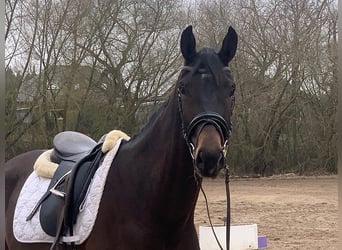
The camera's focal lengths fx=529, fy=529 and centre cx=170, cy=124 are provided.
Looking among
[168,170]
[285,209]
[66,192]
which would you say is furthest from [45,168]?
[285,209]

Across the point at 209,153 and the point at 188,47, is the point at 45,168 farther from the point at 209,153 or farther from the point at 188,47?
the point at 209,153

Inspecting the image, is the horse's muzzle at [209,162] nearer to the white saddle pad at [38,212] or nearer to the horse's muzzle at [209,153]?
the horse's muzzle at [209,153]

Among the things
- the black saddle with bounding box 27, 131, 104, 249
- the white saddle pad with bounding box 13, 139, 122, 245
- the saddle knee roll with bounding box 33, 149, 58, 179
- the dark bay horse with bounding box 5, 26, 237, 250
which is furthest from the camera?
the saddle knee roll with bounding box 33, 149, 58, 179

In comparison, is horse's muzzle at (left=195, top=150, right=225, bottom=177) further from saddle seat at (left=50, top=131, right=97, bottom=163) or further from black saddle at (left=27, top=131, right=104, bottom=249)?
saddle seat at (left=50, top=131, right=97, bottom=163)

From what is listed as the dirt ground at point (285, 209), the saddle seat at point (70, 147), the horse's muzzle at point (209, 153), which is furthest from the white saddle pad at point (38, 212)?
the dirt ground at point (285, 209)

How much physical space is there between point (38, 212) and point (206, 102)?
124cm

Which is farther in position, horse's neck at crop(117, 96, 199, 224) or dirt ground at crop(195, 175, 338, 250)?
dirt ground at crop(195, 175, 338, 250)

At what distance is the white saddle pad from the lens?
233cm

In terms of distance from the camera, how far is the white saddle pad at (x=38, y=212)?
7.64 feet

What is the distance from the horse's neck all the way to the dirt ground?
3.97m

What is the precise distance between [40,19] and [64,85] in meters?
1.94

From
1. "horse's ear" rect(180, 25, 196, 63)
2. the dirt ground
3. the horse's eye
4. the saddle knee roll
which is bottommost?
the dirt ground

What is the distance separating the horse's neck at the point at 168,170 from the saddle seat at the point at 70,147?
0.71m

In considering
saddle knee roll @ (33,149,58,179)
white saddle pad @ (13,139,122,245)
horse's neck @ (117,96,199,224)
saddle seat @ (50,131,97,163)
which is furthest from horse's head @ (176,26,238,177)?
saddle knee roll @ (33,149,58,179)
